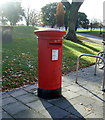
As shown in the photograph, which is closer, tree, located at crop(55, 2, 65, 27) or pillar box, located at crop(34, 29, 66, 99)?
pillar box, located at crop(34, 29, 66, 99)

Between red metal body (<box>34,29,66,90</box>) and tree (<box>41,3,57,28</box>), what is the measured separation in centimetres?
4170

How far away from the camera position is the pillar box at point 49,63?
370cm

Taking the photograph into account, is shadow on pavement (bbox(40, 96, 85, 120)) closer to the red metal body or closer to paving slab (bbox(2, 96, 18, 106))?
the red metal body

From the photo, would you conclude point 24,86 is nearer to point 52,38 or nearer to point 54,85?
point 54,85

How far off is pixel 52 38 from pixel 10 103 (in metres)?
1.66

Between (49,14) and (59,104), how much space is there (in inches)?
1726

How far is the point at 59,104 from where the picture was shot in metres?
3.57

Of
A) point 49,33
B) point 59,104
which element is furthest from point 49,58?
point 59,104

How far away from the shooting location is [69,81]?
17.2 feet

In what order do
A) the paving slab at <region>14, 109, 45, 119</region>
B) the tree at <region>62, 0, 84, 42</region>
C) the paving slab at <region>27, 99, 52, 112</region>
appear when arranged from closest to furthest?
the paving slab at <region>14, 109, 45, 119</region>, the paving slab at <region>27, 99, 52, 112</region>, the tree at <region>62, 0, 84, 42</region>

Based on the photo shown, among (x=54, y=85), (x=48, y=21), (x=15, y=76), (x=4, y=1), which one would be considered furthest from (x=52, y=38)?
(x=48, y=21)

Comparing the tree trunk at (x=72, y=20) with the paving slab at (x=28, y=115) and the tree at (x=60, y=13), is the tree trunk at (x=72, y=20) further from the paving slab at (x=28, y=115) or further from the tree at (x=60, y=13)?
the tree at (x=60, y=13)

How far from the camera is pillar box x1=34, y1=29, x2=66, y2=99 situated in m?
3.70

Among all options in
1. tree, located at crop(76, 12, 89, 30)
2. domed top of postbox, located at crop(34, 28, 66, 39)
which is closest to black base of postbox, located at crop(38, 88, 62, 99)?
domed top of postbox, located at crop(34, 28, 66, 39)
